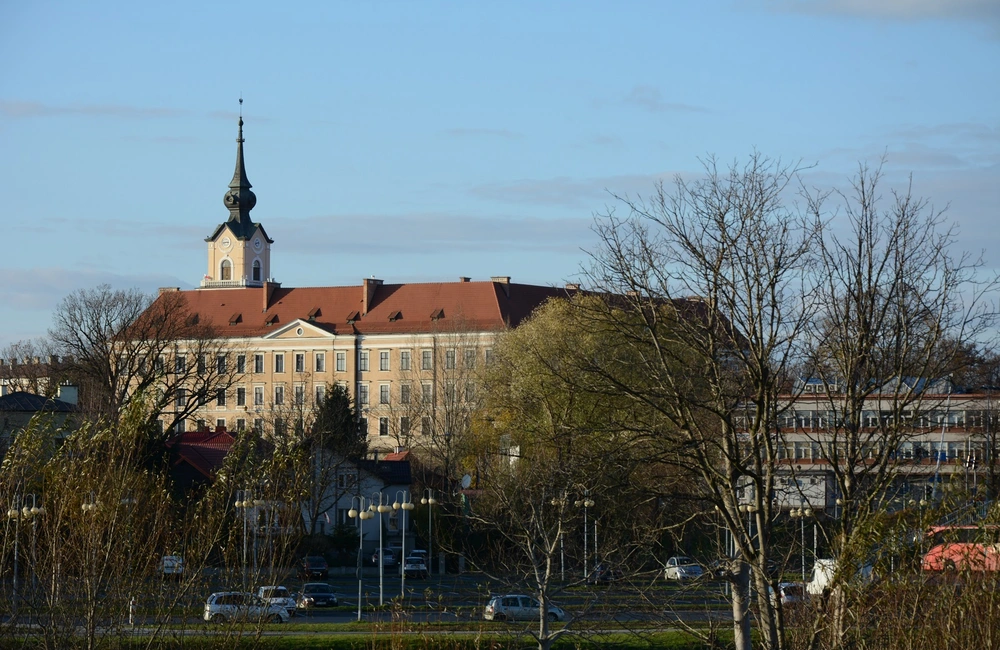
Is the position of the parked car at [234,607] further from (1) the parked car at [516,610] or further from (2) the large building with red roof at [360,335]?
(2) the large building with red roof at [360,335]

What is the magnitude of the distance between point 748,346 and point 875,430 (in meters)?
1.71

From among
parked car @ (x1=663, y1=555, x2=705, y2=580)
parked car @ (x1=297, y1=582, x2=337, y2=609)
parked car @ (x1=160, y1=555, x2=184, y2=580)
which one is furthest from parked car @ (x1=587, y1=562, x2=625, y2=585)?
parked car @ (x1=297, y1=582, x2=337, y2=609)

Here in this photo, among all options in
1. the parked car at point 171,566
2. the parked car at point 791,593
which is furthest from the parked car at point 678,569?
the parked car at point 171,566

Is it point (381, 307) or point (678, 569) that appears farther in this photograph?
point (381, 307)

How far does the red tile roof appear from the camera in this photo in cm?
10962

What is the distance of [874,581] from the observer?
1245 cm

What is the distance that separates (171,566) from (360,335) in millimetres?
94476

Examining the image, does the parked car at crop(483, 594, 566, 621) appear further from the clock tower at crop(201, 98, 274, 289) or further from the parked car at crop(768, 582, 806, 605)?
the clock tower at crop(201, 98, 274, 289)

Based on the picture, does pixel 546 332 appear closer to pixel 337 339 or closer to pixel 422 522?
pixel 422 522

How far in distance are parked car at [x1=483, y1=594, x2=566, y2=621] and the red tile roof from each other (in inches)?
2673

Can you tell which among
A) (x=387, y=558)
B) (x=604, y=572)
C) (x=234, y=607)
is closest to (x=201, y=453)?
(x=387, y=558)

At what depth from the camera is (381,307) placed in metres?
115

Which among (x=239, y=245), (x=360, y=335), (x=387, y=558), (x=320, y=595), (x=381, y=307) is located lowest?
(x=320, y=595)

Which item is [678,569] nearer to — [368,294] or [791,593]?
[791,593]
